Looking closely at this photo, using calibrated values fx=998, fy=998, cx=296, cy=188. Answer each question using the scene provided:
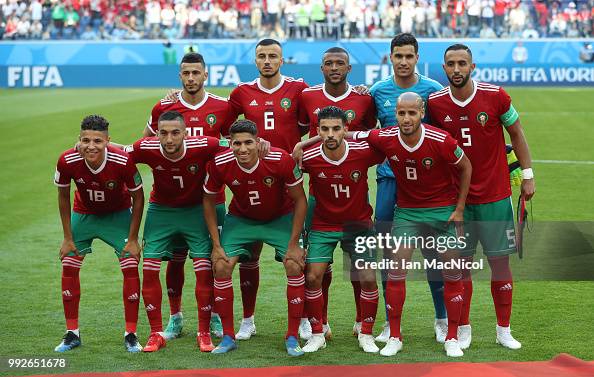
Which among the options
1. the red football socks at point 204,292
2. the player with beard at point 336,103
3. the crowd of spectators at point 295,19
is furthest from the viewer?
the crowd of spectators at point 295,19

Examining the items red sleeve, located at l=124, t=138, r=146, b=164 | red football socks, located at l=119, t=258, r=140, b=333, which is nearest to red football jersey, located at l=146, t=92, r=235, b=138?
red sleeve, located at l=124, t=138, r=146, b=164

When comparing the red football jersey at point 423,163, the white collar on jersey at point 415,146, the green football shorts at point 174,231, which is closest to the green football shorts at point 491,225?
the red football jersey at point 423,163

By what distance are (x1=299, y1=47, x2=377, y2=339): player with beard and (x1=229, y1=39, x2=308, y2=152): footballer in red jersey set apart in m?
0.15

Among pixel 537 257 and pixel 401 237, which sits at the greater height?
pixel 401 237

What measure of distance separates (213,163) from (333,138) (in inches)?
36.5

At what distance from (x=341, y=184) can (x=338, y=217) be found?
0.26m

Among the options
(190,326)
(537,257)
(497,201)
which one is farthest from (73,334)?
(537,257)

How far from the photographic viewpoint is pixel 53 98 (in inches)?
1206

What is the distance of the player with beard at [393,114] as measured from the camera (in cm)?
775

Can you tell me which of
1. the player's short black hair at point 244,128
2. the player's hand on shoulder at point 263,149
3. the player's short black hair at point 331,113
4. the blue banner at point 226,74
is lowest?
the blue banner at point 226,74

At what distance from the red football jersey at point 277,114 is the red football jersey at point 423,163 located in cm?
91

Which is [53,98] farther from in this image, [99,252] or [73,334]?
[73,334]

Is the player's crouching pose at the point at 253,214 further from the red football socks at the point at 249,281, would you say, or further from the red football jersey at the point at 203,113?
the red football jersey at the point at 203,113

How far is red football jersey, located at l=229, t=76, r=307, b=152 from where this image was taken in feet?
27.0
